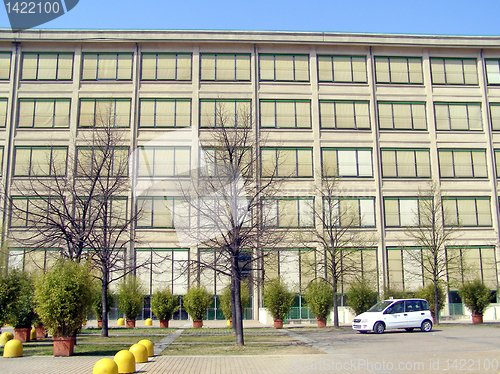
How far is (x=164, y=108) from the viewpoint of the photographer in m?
38.7

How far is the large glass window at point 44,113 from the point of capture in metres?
38.2

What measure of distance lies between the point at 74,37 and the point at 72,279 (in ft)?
97.2

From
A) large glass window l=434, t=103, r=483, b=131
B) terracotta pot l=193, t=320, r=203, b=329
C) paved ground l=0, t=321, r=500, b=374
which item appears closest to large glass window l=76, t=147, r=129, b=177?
paved ground l=0, t=321, r=500, b=374

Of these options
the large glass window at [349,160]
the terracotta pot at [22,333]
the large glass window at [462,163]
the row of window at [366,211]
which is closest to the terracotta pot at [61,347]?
the terracotta pot at [22,333]

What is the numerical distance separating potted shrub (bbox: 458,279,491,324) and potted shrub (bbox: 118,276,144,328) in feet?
73.4

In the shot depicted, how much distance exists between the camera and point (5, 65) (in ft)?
128

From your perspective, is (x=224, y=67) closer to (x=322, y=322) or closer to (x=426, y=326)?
(x=322, y=322)

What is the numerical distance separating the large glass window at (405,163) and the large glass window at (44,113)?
89.4 feet

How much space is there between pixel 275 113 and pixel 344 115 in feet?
19.8

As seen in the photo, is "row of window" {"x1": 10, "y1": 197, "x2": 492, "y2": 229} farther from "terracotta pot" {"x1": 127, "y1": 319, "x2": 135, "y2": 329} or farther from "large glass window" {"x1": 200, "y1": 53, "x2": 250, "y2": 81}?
"large glass window" {"x1": 200, "y1": 53, "x2": 250, "y2": 81}

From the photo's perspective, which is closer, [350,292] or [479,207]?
[350,292]

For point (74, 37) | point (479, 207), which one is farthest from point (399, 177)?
point (74, 37)

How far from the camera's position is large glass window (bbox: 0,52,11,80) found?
38844mm

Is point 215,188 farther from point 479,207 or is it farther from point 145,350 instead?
point 479,207
